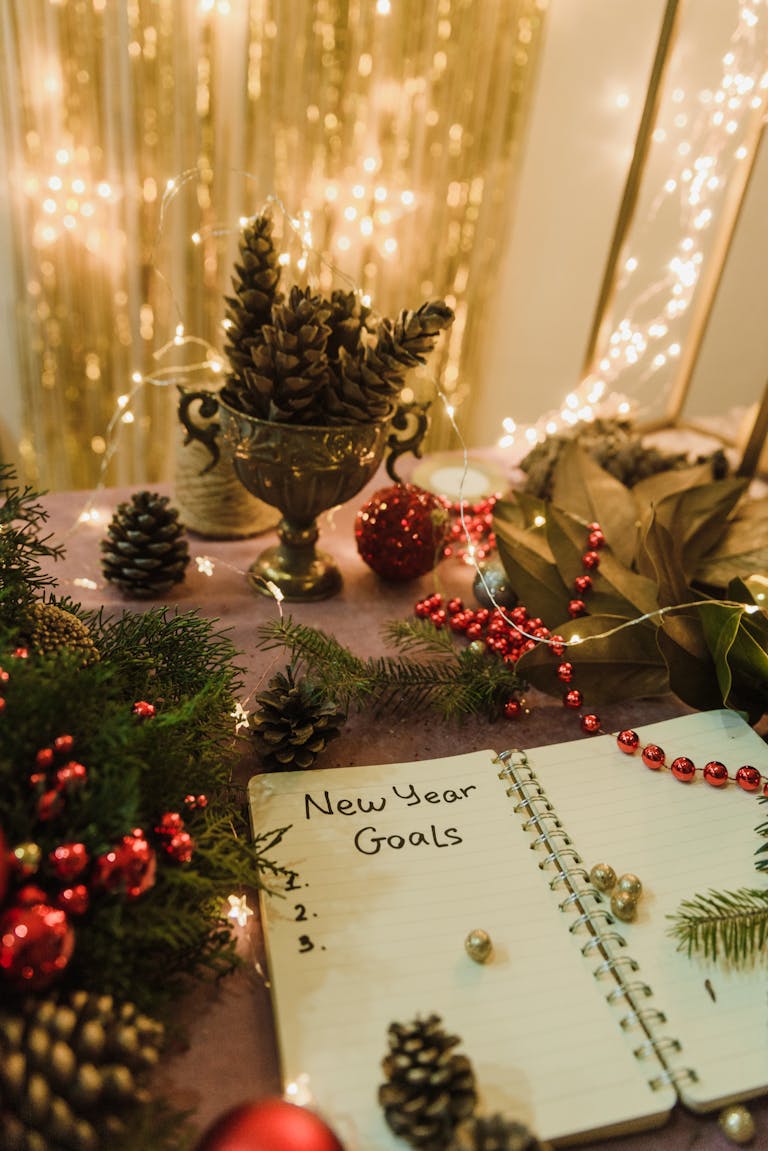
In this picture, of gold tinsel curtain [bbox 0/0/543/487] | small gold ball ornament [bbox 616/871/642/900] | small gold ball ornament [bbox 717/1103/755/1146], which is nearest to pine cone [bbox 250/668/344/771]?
small gold ball ornament [bbox 616/871/642/900]

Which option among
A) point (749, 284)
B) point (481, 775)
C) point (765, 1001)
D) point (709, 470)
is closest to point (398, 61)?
point (749, 284)

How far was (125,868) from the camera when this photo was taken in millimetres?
466

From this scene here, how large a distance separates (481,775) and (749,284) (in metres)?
0.91

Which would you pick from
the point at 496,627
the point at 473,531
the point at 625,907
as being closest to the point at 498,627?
the point at 496,627

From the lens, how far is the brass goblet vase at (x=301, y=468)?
2.67 ft

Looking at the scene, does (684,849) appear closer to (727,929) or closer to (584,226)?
(727,929)

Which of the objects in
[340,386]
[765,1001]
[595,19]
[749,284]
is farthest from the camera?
[595,19]

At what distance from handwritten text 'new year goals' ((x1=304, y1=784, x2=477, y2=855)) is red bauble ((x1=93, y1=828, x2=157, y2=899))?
0.18 meters

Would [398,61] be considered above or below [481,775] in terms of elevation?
above

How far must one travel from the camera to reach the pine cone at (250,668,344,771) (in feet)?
2.20

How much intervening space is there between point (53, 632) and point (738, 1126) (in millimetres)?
552

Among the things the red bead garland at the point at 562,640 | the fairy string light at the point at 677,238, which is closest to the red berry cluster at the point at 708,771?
the red bead garland at the point at 562,640

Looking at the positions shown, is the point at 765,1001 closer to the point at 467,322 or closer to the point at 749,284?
the point at 749,284

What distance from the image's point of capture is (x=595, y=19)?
1715 mm
